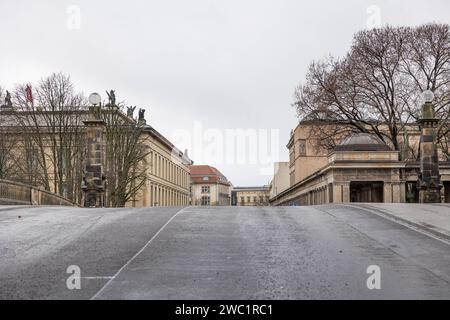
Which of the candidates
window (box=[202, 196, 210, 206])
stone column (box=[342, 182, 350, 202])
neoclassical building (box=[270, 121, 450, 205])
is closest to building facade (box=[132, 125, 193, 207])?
neoclassical building (box=[270, 121, 450, 205])

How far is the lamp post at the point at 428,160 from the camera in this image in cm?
3212

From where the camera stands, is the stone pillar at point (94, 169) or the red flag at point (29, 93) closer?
the stone pillar at point (94, 169)

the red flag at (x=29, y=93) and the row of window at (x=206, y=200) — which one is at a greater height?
the red flag at (x=29, y=93)

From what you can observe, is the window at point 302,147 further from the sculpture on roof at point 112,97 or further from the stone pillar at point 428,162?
the stone pillar at point 428,162

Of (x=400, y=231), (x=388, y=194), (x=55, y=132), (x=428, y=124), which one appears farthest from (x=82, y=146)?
(x=400, y=231)

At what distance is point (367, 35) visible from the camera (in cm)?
4922

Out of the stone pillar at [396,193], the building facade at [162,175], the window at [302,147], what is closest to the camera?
the stone pillar at [396,193]

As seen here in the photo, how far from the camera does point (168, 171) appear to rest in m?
109

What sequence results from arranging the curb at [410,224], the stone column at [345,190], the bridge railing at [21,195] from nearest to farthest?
1. the curb at [410,224]
2. the bridge railing at [21,195]
3. the stone column at [345,190]

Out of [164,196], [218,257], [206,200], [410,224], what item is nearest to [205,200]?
[206,200]

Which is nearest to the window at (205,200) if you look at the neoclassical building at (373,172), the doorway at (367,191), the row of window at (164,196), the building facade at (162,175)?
the building facade at (162,175)

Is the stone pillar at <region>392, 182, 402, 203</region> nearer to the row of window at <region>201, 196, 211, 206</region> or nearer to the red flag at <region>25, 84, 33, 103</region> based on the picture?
the red flag at <region>25, 84, 33, 103</region>

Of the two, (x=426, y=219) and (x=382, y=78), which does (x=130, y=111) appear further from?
(x=426, y=219)
